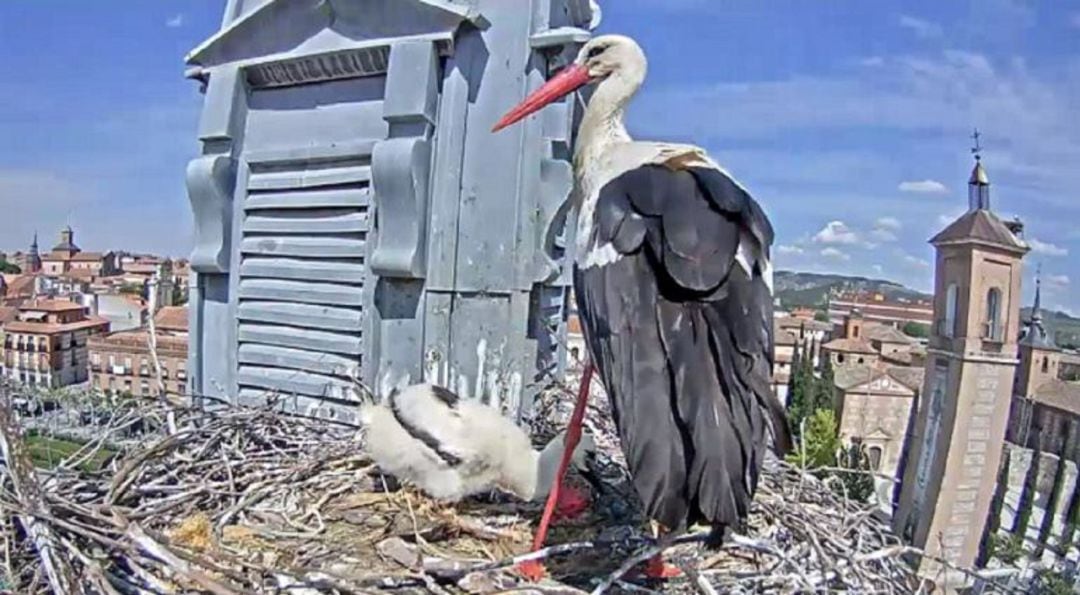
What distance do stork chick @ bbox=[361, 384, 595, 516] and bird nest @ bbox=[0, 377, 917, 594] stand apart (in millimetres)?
67

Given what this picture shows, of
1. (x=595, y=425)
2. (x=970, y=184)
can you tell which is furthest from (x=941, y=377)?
(x=595, y=425)

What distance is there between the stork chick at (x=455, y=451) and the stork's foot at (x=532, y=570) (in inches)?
12.3

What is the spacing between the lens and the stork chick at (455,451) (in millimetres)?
1900

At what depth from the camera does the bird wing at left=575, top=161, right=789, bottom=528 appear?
1315 mm

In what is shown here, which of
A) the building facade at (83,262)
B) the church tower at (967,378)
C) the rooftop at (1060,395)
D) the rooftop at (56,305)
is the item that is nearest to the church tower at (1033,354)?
the rooftop at (1060,395)

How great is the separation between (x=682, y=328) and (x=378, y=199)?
121 centimetres

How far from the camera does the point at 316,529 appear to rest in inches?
71.0

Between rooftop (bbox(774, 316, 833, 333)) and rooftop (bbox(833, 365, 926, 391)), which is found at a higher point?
rooftop (bbox(774, 316, 833, 333))

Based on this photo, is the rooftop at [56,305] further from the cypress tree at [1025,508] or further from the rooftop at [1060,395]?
the rooftop at [1060,395]

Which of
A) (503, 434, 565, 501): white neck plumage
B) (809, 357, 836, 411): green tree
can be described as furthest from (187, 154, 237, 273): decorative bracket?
(809, 357, 836, 411): green tree

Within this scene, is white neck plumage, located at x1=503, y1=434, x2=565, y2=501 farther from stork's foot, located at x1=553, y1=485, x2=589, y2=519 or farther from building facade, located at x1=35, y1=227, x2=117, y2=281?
building facade, located at x1=35, y1=227, x2=117, y2=281

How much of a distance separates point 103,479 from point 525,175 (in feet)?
4.34

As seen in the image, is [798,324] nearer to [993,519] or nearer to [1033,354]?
[1033,354]

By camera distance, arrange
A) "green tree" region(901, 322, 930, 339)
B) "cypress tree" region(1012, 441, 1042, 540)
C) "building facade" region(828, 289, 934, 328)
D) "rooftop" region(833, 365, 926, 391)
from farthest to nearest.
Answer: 1. "green tree" region(901, 322, 930, 339)
2. "building facade" region(828, 289, 934, 328)
3. "rooftop" region(833, 365, 926, 391)
4. "cypress tree" region(1012, 441, 1042, 540)
